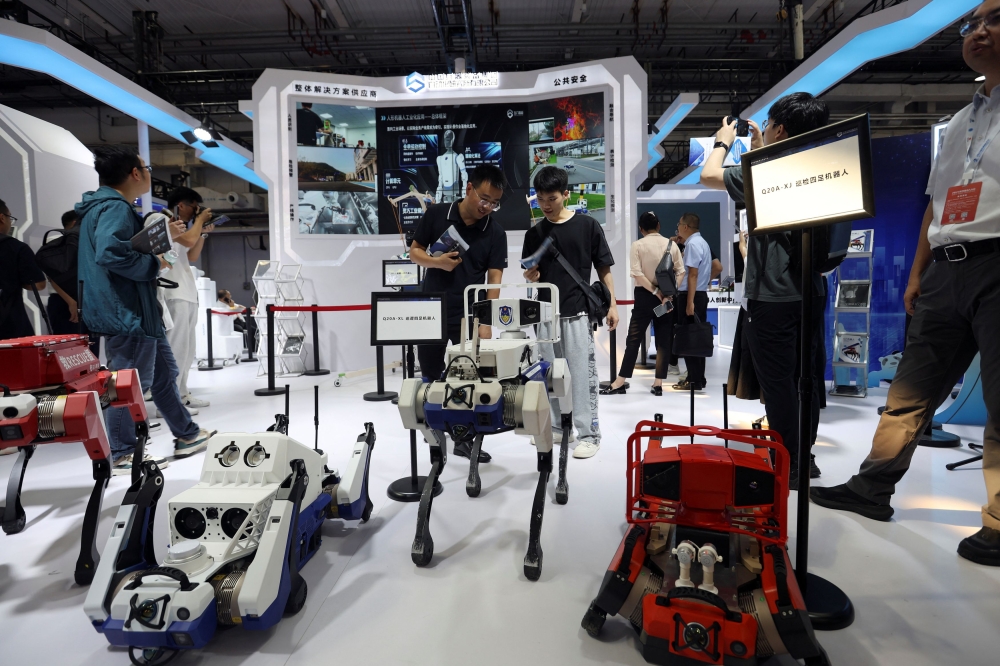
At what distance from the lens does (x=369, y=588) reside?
1724 millimetres

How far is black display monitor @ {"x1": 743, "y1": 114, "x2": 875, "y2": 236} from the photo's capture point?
4.22 ft

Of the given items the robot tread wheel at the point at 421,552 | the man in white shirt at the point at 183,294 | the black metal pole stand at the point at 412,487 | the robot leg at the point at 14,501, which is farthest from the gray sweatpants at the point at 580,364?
the man in white shirt at the point at 183,294

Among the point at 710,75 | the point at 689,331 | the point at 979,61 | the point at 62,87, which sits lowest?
the point at 689,331

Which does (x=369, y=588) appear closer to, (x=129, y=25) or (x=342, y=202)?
(x=342, y=202)

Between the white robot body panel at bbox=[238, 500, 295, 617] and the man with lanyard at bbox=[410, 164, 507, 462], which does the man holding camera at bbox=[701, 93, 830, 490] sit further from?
the white robot body panel at bbox=[238, 500, 295, 617]

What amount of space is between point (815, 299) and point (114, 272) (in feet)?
11.8

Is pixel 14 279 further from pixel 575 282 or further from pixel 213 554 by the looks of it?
pixel 575 282

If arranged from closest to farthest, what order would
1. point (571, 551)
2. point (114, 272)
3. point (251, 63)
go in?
1. point (571, 551)
2. point (114, 272)
3. point (251, 63)

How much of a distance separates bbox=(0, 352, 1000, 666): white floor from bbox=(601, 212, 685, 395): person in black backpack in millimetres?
2096

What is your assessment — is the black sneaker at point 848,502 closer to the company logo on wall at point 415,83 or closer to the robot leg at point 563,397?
the robot leg at point 563,397

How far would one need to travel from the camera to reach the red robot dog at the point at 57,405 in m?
1.70

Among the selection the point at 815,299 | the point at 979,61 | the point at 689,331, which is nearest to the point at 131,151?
the point at 815,299

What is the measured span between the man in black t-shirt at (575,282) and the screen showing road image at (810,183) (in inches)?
60.6

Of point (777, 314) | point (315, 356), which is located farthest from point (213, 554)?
point (315, 356)
